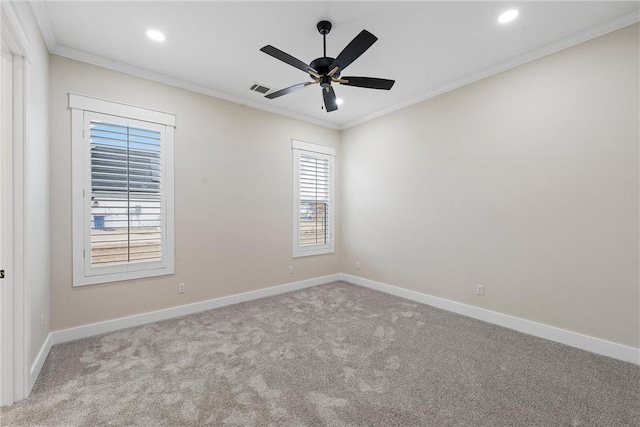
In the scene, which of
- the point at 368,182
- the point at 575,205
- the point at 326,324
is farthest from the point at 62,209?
the point at 575,205

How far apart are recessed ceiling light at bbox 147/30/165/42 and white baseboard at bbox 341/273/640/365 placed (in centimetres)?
439

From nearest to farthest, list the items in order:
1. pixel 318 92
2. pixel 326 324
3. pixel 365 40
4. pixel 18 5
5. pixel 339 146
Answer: pixel 18 5, pixel 365 40, pixel 326 324, pixel 318 92, pixel 339 146

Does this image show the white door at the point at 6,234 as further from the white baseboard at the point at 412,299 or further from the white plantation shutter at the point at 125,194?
the white plantation shutter at the point at 125,194

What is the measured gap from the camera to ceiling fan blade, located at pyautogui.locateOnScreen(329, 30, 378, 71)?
6.62 feet

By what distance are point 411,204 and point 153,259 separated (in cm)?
362

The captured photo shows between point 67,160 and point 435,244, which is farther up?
point 67,160

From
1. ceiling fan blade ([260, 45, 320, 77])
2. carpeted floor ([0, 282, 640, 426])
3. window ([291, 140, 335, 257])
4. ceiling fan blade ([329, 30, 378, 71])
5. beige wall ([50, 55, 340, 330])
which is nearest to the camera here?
carpeted floor ([0, 282, 640, 426])

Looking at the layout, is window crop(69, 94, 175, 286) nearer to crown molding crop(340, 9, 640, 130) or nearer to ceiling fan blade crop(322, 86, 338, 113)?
ceiling fan blade crop(322, 86, 338, 113)

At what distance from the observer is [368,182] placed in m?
5.05

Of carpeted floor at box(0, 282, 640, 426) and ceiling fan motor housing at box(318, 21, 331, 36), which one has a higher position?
ceiling fan motor housing at box(318, 21, 331, 36)

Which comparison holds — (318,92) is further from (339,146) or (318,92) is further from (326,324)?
(326,324)

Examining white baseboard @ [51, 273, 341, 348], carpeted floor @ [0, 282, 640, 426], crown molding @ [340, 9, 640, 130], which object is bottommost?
carpeted floor @ [0, 282, 640, 426]

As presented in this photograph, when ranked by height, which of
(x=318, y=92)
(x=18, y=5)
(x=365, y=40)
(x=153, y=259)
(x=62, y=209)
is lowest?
(x=153, y=259)

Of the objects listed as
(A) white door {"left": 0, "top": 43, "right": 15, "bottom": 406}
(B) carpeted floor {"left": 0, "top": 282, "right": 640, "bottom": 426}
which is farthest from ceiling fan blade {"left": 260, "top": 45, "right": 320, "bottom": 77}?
(B) carpeted floor {"left": 0, "top": 282, "right": 640, "bottom": 426}
